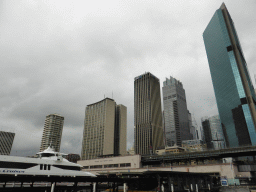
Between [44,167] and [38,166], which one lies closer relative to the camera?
[38,166]

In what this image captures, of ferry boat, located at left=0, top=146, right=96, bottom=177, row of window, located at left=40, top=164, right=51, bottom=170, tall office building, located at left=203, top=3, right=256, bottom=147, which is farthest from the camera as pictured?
tall office building, located at left=203, top=3, right=256, bottom=147

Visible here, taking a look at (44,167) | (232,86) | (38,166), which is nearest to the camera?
(38,166)

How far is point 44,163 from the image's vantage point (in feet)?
173

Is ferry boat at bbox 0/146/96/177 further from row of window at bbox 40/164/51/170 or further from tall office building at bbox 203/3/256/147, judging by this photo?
tall office building at bbox 203/3/256/147

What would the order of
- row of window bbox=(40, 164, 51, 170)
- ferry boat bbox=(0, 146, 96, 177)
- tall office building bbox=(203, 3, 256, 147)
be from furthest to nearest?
tall office building bbox=(203, 3, 256, 147), row of window bbox=(40, 164, 51, 170), ferry boat bbox=(0, 146, 96, 177)

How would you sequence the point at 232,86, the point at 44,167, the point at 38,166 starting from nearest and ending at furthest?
the point at 38,166 < the point at 44,167 < the point at 232,86

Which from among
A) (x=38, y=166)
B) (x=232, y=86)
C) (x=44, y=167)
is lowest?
(x=44, y=167)

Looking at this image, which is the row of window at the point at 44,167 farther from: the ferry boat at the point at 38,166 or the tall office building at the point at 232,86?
the tall office building at the point at 232,86

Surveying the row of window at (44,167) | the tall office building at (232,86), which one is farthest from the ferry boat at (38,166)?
the tall office building at (232,86)

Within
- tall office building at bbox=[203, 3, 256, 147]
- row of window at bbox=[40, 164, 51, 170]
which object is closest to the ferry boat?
row of window at bbox=[40, 164, 51, 170]

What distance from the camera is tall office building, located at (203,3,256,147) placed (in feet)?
517

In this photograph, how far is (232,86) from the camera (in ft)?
556

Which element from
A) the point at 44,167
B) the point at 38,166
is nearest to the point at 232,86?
the point at 44,167

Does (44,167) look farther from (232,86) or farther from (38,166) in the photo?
(232,86)
